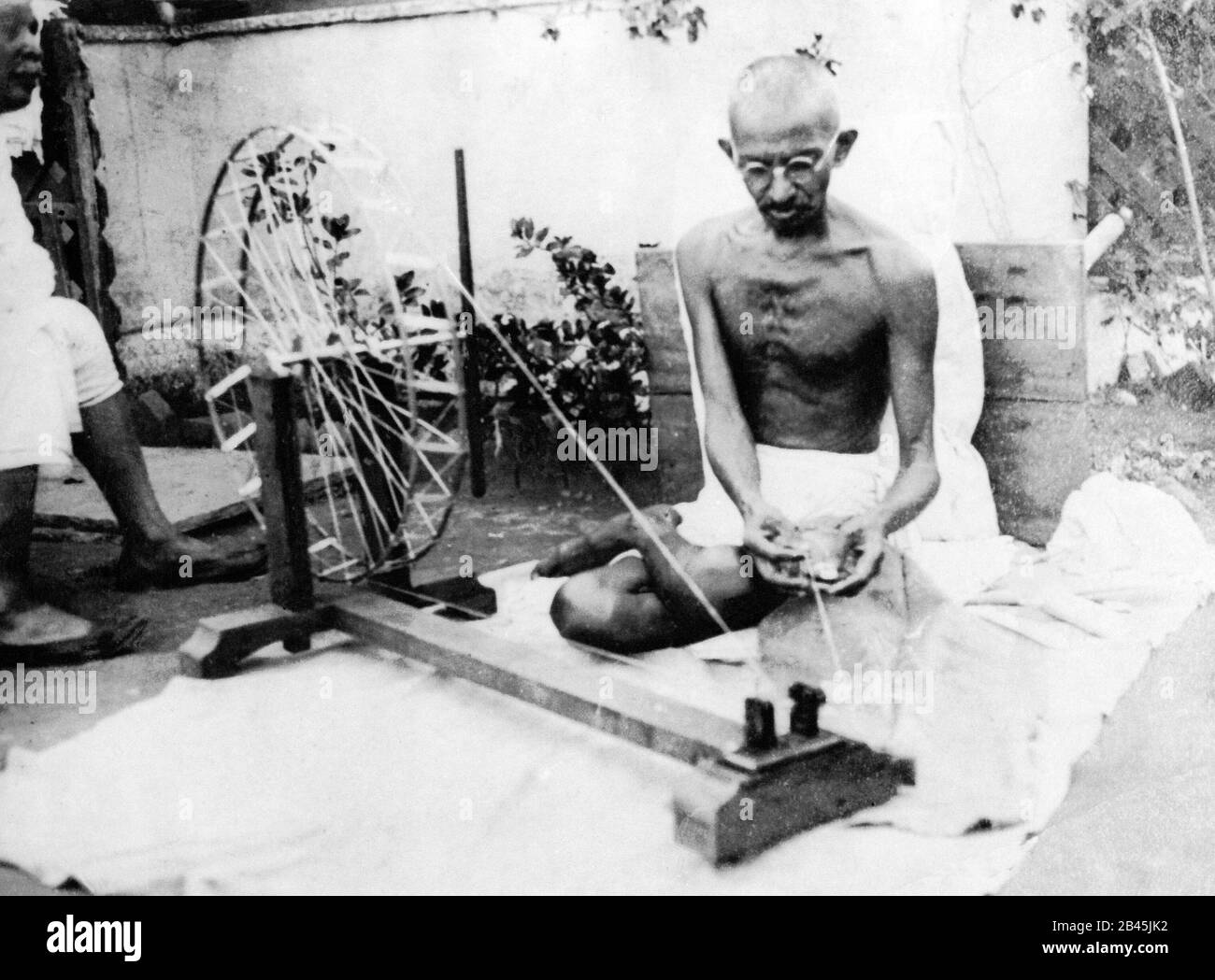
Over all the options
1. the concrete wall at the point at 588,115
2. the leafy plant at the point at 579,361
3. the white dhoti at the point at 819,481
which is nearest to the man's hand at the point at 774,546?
the white dhoti at the point at 819,481

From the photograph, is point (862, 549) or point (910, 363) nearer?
point (862, 549)

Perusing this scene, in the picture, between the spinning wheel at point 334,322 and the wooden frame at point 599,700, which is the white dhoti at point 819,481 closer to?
the wooden frame at point 599,700

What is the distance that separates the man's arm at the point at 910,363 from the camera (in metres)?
2.52

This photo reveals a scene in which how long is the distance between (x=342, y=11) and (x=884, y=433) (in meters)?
1.72

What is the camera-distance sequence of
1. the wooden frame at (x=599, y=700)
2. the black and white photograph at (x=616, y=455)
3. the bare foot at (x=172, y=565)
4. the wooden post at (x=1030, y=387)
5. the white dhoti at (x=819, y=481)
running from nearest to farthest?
the wooden frame at (x=599, y=700) < the black and white photograph at (x=616, y=455) < the white dhoti at (x=819, y=481) < the wooden post at (x=1030, y=387) < the bare foot at (x=172, y=565)

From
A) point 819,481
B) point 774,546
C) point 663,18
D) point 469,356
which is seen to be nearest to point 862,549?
point 774,546

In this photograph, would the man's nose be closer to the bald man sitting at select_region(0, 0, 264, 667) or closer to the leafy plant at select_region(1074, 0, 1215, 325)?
the leafy plant at select_region(1074, 0, 1215, 325)

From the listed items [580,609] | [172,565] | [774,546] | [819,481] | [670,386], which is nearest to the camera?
[774,546]

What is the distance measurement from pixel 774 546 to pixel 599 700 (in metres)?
0.45

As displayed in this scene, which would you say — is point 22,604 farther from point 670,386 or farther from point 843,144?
point 843,144

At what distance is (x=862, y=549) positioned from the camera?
2406 millimetres

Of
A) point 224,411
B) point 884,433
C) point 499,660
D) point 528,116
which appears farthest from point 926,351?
point 224,411

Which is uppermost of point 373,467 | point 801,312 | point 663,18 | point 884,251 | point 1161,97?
point 663,18

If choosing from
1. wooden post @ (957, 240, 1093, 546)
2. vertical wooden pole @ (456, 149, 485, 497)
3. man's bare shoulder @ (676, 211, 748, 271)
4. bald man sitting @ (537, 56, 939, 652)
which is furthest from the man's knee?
wooden post @ (957, 240, 1093, 546)
